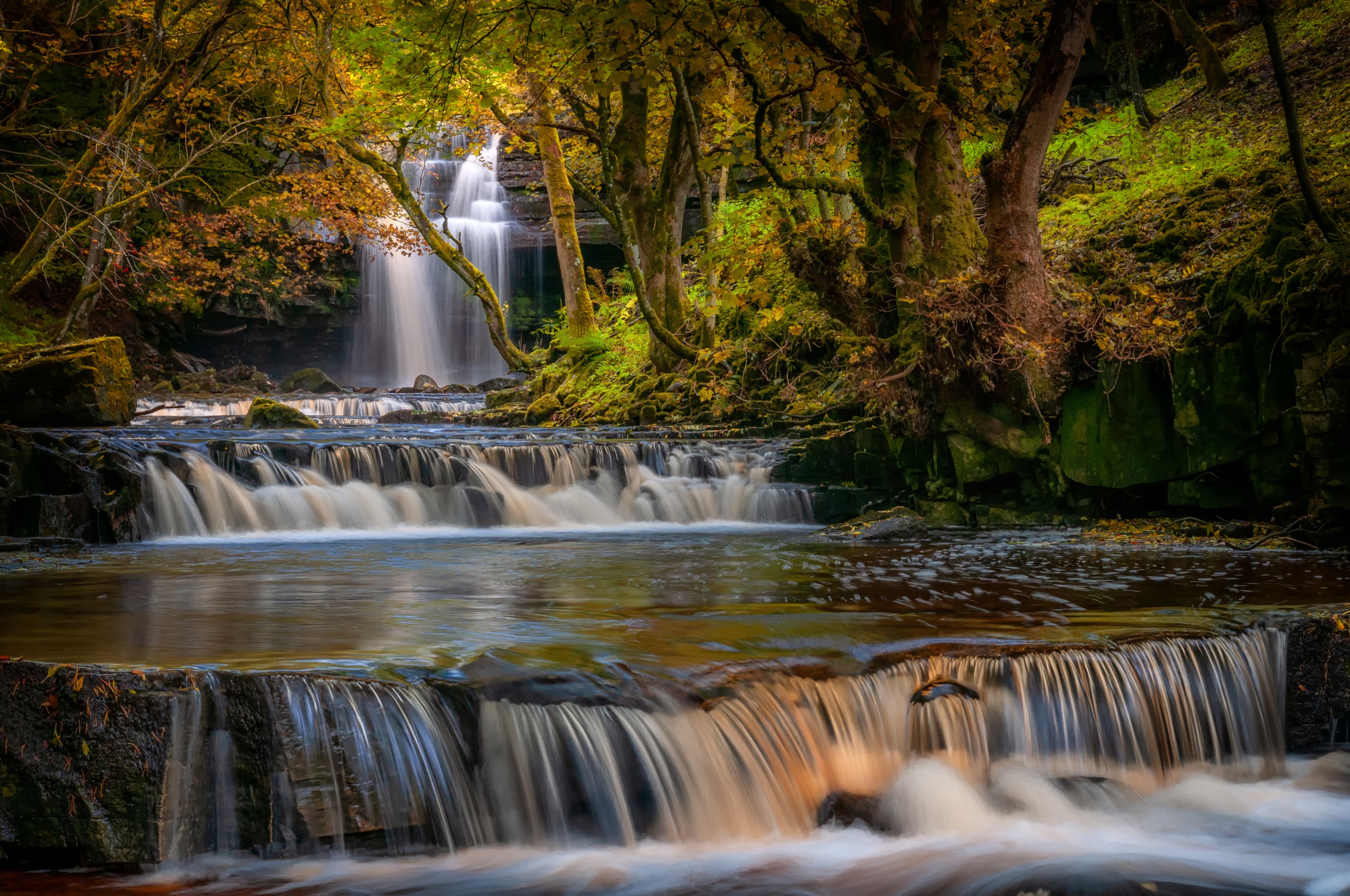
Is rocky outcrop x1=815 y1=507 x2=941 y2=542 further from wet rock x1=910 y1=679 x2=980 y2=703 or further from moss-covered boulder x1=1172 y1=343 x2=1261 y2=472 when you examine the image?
wet rock x1=910 y1=679 x2=980 y2=703

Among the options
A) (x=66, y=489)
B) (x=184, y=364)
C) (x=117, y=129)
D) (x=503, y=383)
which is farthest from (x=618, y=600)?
(x=184, y=364)

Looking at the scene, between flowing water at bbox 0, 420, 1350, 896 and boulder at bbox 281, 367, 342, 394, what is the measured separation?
20.8m

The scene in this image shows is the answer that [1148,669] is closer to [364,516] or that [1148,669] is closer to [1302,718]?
[1302,718]

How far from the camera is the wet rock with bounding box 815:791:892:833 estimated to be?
4566 mm

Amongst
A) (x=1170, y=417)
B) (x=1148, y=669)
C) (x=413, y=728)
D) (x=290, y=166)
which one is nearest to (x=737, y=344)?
(x=1170, y=417)

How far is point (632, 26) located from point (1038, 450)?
212 inches

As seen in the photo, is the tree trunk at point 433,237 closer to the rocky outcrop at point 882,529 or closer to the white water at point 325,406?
the white water at point 325,406

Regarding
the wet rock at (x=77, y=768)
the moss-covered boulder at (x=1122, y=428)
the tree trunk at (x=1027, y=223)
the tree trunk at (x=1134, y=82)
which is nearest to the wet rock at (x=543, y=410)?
the tree trunk at (x=1134, y=82)

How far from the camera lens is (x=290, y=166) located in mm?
29641

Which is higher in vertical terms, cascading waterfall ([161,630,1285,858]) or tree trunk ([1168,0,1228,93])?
tree trunk ([1168,0,1228,93])

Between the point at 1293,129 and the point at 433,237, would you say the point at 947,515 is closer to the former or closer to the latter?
the point at 1293,129

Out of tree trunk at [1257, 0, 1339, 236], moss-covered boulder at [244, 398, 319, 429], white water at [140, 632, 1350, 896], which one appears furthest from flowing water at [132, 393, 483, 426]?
tree trunk at [1257, 0, 1339, 236]

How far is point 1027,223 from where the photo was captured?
909cm

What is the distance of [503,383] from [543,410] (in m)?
6.75
